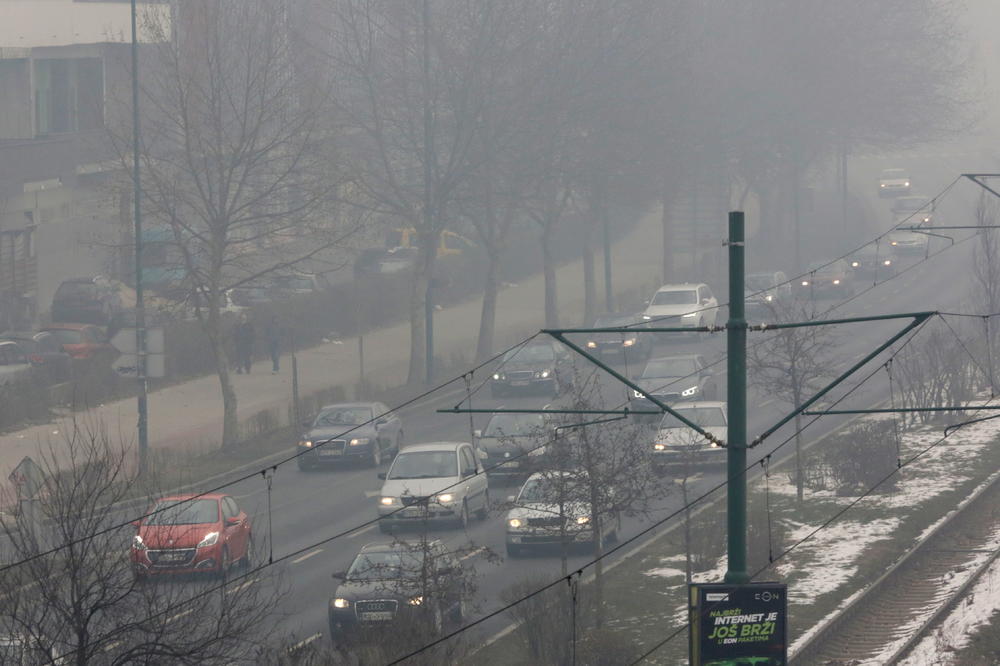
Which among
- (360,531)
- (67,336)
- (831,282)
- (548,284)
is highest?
(548,284)

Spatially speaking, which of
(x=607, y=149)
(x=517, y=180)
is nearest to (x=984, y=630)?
(x=517, y=180)

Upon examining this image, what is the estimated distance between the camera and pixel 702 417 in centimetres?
3148

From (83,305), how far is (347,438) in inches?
789

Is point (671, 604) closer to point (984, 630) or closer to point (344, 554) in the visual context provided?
point (984, 630)

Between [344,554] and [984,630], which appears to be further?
[344,554]

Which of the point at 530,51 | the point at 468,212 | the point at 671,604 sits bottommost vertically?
the point at 671,604

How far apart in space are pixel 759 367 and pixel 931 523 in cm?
458

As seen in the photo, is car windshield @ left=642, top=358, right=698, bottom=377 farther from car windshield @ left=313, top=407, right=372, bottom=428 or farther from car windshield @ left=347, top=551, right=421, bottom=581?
car windshield @ left=347, top=551, right=421, bottom=581

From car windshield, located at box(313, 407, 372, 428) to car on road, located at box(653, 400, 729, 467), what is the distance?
→ 674 centimetres

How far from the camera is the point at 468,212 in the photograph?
47656 mm

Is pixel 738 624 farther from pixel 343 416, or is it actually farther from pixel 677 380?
pixel 677 380

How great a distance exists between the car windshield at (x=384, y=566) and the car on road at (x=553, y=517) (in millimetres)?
2404

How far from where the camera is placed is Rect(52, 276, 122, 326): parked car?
4984cm

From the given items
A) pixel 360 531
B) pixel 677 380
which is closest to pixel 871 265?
pixel 677 380
